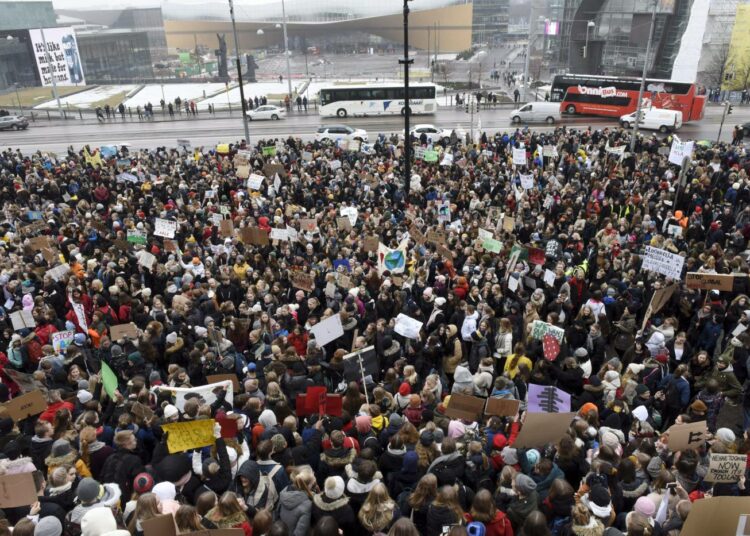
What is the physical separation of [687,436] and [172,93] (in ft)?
222

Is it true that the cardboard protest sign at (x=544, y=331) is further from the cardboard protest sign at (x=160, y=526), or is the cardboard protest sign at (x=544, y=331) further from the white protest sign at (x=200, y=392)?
the cardboard protest sign at (x=160, y=526)

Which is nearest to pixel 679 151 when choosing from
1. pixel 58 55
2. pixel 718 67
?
pixel 718 67

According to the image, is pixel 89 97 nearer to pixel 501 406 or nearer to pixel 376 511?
pixel 501 406

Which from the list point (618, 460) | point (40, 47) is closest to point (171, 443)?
point (618, 460)

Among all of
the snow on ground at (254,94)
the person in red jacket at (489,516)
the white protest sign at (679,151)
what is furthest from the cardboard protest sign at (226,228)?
the snow on ground at (254,94)

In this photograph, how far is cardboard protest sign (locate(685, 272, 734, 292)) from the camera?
29.9 feet

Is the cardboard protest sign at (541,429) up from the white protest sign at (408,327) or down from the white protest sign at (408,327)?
up

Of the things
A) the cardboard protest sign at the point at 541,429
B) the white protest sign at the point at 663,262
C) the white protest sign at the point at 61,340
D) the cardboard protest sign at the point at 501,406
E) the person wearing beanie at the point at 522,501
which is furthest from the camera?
the white protest sign at the point at 663,262

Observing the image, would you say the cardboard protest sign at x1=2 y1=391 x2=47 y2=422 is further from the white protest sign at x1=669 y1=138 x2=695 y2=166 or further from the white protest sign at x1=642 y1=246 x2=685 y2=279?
the white protest sign at x1=669 y1=138 x2=695 y2=166

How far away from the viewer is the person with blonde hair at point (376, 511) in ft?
15.2

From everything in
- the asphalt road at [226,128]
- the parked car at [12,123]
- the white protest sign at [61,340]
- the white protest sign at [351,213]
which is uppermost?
the white protest sign at [351,213]

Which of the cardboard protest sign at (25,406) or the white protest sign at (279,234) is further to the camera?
the white protest sign at (279,234)

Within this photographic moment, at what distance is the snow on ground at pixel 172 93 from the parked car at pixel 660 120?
43.6m

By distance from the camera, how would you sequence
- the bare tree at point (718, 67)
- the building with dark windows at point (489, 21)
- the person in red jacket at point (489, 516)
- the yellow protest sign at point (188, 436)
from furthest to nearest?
the building with dark windows at point (489, 21), the bare tree at point (718, 67), the yellow protest sign at point (188, 436), the person in red jacket at point (489, 516)
